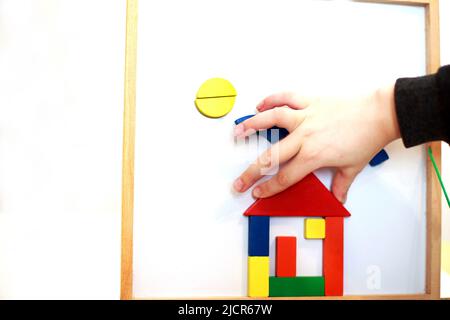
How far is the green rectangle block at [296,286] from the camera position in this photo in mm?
650

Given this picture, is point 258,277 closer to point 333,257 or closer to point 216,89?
point 333,257

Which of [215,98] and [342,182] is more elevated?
[215,98]

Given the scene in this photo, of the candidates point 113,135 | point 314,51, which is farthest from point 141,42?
point 314,51

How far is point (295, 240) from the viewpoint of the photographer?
66 cm

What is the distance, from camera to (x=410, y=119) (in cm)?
61

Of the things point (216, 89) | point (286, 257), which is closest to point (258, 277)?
point (286, 257)

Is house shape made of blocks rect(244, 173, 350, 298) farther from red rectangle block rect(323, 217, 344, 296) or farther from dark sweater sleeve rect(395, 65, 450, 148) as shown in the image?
dark sweater sleeve rect(395, 65, 450, 148)

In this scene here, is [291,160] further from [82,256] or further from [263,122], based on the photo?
[82,256]

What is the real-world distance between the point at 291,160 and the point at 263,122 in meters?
0.07

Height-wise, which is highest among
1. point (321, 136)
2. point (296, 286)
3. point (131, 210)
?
point (321, 136)

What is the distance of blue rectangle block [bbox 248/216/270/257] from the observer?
644 millimetres

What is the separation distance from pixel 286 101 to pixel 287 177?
11 cm

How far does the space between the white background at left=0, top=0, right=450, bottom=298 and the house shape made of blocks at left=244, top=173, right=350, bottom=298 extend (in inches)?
1.9

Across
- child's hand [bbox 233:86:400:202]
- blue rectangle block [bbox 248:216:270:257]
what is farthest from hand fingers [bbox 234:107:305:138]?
blue rectangle block [bbox 248:216:270:257]
